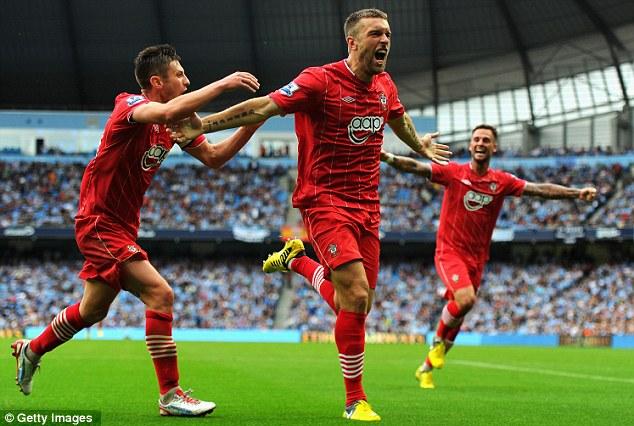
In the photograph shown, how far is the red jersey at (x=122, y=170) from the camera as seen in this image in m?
7.99

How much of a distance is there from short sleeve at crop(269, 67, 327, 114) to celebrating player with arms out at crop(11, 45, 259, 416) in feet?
1.79

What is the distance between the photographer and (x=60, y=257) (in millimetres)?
50750

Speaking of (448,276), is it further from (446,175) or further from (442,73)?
(442,73)

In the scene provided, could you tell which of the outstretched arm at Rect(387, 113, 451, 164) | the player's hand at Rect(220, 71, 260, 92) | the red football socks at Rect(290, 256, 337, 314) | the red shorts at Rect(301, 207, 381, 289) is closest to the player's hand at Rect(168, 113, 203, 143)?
the player's hand at Rect(220, 71, 260, 92)

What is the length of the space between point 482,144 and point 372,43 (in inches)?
210

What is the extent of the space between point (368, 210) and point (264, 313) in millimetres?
38261

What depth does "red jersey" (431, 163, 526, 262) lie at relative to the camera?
13.3 m

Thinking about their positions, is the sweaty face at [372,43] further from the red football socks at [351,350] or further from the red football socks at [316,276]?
the red football socks at [316,276]

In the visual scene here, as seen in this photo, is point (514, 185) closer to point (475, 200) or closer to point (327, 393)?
point (475, 200)

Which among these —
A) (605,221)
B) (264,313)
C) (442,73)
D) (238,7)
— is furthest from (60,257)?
(605,221)

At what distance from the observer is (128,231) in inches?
323

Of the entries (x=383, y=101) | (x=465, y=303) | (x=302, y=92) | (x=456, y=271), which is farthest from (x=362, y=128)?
(x=456, y=271)

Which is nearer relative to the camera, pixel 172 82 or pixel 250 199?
pixel 172 82

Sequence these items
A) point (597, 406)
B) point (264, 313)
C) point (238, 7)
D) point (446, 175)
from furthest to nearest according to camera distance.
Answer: point (238, 7), point (264, 313), point (446, 175), point (597, 406)
